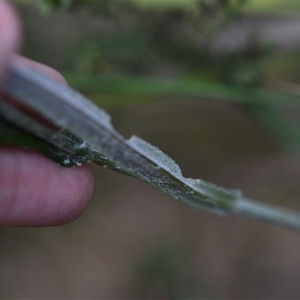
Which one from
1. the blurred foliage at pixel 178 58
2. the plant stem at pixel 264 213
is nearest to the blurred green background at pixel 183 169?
the blurred foliage at pixel 178 58

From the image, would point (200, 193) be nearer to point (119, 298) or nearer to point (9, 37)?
point (9, 37)

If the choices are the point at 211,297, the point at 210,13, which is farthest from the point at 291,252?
the point at 210,13

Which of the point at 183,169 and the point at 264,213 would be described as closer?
the point at 264,213

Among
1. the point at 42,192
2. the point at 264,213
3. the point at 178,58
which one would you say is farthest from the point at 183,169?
the point at 42,192

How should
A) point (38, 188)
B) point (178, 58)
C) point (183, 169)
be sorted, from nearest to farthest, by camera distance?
point (38, 188) < point (178, 58) < point (183, 169)

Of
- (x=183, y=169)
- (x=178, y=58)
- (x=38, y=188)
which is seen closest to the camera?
(x=38, y=188)

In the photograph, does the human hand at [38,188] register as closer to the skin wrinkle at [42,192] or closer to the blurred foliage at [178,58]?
the skin wrinkle at [42,192]

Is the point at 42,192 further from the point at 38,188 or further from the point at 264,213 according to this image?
the point at 264,213

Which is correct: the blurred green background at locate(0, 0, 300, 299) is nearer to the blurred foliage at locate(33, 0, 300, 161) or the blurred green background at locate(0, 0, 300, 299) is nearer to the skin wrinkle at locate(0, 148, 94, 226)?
the blurred foliage at locate(33, 0, 300, 161)
